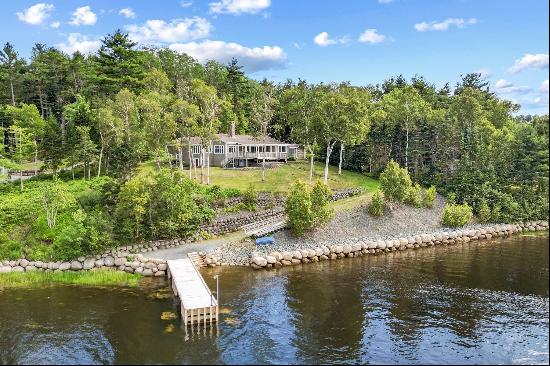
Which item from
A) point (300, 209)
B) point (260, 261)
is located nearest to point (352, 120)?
point (300, 209)

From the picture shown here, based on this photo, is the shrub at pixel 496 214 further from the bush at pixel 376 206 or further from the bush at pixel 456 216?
the bush at pixel 376 206

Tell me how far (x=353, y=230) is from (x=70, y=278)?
2635 cm

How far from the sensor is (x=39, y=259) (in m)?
35.6

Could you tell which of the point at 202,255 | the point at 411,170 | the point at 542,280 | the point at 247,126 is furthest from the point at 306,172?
the point at 542,280

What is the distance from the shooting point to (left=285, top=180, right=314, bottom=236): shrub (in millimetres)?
42812

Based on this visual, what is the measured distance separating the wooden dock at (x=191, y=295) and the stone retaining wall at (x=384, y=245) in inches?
260

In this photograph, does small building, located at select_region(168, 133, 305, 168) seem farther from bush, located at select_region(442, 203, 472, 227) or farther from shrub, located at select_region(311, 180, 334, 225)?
bush, located at select_region(442, 203, 472, 227)

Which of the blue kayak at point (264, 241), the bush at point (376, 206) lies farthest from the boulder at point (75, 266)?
the bush at point (376, 206)

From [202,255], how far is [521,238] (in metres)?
33.0

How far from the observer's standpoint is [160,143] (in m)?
52.4

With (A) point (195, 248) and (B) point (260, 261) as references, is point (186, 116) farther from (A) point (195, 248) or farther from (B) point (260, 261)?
(B) point (260, 261)

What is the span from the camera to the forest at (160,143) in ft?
130

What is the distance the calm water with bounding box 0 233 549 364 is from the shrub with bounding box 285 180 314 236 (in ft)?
20.8

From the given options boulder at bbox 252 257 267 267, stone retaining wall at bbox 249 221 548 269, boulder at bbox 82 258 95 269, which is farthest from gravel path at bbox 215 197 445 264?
boulder at bbox 82 258 95 269
